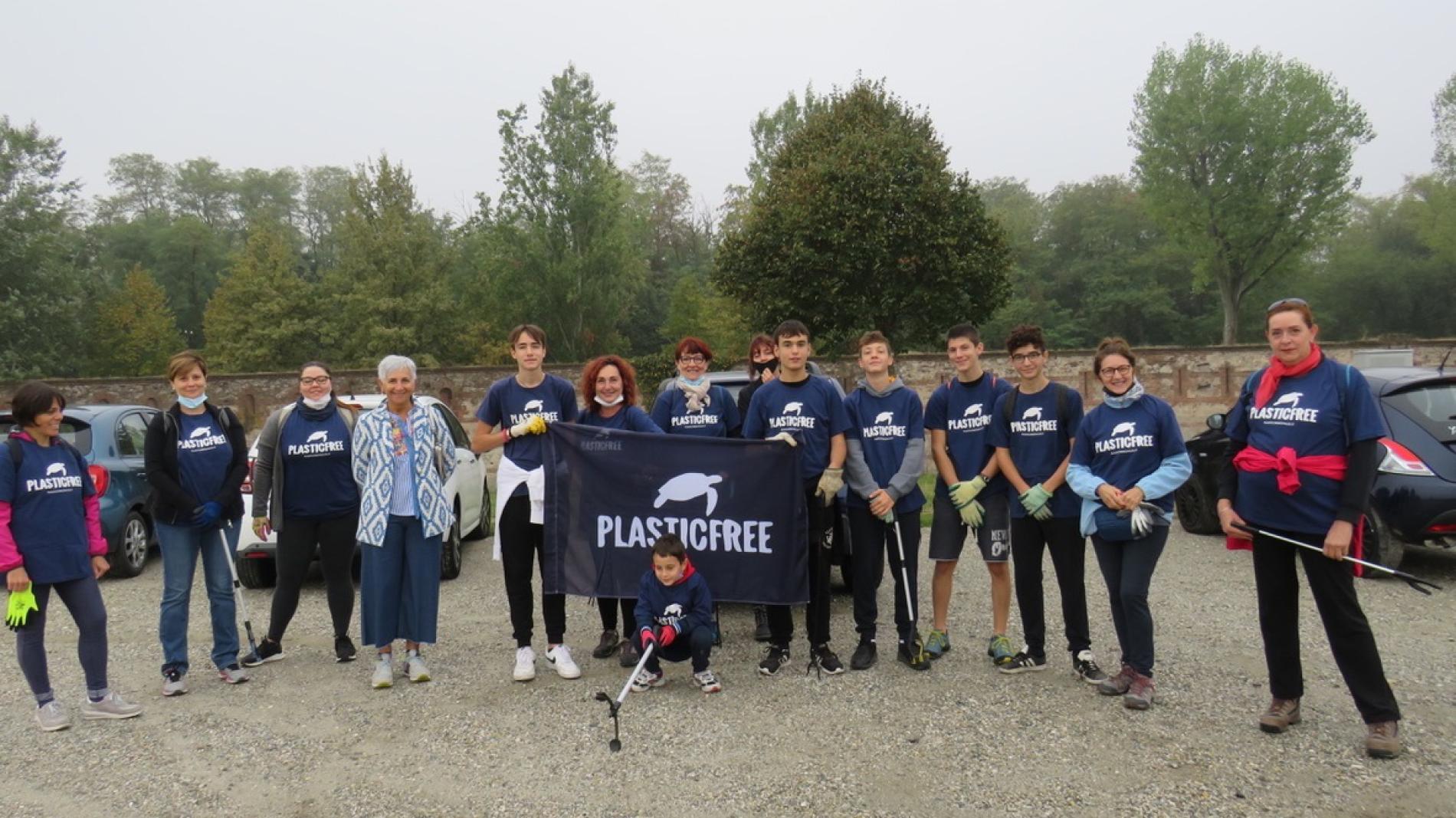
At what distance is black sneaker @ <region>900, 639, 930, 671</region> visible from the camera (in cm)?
525

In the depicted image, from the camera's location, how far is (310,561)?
576 centimetres

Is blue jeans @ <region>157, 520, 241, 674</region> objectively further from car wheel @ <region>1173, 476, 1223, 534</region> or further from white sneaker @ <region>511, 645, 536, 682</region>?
car wheel @ <region>1173, 476, 1223, 534</region>

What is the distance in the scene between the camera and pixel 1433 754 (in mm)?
3939

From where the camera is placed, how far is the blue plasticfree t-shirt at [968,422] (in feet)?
17.3

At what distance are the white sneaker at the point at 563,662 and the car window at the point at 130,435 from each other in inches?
227

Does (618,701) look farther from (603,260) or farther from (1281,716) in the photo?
(603,260)

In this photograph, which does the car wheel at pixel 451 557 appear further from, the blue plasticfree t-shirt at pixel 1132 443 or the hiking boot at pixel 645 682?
the blue plasticfree t-shirt at pixel 1132 443

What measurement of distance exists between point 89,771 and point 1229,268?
165ft

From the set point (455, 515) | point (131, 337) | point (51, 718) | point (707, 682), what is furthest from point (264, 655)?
point (131, 337)

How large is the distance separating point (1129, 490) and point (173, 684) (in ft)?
17.6

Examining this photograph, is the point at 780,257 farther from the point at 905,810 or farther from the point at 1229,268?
the point at 1229,268

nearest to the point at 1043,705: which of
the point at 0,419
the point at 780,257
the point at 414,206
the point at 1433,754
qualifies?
the point at 1433,754

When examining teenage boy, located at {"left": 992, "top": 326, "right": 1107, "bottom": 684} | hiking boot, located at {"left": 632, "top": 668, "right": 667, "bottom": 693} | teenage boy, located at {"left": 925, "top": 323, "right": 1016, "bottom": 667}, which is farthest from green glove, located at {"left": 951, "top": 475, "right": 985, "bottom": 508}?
hiking boot, located at {"left": 632, "top": 668, "right": 667, "bottom": 693}

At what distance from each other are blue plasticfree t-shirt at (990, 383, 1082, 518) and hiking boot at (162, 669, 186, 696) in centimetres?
485
